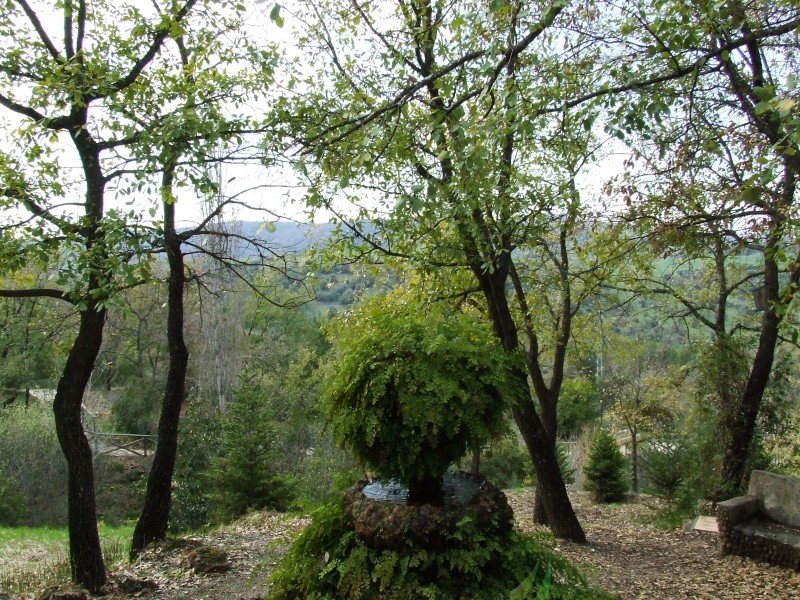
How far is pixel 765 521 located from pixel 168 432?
7.14 metres

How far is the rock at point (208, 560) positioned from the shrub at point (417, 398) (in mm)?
3425

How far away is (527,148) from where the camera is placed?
8016mm

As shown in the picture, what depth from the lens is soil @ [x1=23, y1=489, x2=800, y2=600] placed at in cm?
579

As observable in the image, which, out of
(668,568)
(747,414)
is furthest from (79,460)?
(747,414)

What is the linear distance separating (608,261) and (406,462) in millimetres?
4871

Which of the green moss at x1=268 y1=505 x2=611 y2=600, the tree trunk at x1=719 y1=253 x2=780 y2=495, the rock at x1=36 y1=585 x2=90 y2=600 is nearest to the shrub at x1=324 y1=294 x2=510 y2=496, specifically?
the green moss at x1=268 y1=505 x2=611 y2=600

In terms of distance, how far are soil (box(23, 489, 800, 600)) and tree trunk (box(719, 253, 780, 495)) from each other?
0.96 meters

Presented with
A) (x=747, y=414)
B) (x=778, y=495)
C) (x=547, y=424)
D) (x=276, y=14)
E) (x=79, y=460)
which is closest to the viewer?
(x=276, y=14)

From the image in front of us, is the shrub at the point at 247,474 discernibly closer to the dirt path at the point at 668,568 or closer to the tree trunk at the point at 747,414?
the dirt path at the point at 668,568

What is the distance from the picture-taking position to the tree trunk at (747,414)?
852cm

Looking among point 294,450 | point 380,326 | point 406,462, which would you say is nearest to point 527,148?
point 380,326

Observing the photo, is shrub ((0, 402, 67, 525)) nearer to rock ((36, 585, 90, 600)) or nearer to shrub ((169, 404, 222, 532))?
shrub ((169, 404, 222, 532))

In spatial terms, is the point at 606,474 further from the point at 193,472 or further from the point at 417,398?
the point at 417,398

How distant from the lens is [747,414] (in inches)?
346
